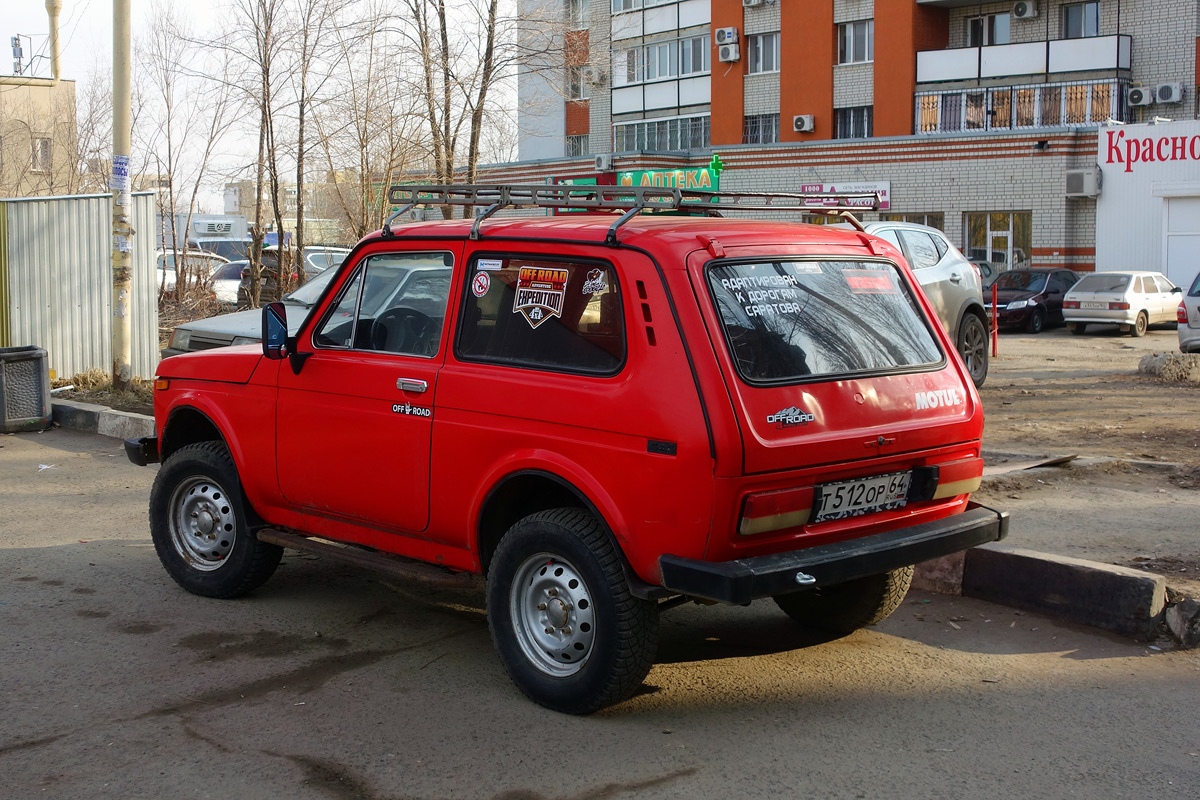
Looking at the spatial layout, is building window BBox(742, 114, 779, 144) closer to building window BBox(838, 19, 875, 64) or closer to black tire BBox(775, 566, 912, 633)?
building window BBox(838, 19, 875, 64)

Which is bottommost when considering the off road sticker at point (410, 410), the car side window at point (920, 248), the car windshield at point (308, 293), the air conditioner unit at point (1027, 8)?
the off road sticker at point (410, 410)

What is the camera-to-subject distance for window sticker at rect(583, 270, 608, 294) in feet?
14.6

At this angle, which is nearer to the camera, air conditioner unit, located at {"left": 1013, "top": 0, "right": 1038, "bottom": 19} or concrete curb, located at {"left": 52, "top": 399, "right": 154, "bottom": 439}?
concrete curb, located at {"left": 52, "top": 399, "right": 154, "bottom": 439}

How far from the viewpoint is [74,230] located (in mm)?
13867

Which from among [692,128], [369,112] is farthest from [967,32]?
[369,112]

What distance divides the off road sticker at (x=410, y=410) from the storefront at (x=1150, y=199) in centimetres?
3071

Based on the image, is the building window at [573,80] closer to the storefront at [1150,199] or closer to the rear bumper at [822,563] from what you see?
the storefront at [1150,199]

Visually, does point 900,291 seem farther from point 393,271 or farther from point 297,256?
point 297,256

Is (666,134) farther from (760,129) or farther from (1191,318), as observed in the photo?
(1191,318)

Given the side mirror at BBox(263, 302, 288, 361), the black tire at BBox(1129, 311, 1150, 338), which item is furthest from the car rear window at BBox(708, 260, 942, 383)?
the black tire at BBox(1129, 311, 1150, 338)

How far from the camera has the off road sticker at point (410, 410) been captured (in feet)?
16.1

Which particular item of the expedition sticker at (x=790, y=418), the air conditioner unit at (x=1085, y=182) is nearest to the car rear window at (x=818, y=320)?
the expedition sticker at (x=790, y=418)

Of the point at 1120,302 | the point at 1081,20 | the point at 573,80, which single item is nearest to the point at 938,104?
the point at 1081,20

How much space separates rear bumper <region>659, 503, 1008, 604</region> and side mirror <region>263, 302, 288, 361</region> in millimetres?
2374
